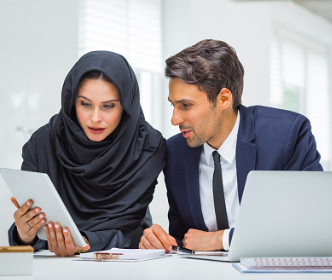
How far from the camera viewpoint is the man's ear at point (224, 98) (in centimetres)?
203

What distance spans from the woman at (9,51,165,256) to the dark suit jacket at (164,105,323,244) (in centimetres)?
12

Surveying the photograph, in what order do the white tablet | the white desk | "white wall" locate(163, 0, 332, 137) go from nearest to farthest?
the white desk < the white tablet < "white wall" locate(163, 0, 332, 137)

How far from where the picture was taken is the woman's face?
1.98 meters

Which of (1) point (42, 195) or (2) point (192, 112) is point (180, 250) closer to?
(1) point (42, 195)

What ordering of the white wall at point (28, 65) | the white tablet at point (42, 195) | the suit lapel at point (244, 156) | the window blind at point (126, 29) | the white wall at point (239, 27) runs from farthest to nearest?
the white wall at point (239, 27)
the window blind at point (126, 29)
the white wall at point (28, 65)
the suit lapel at point (244, 156)
the white tablet at point (42, 195)

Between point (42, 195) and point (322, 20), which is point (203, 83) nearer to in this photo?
point (42, 195)

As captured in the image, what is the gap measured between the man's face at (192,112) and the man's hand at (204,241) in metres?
0.38

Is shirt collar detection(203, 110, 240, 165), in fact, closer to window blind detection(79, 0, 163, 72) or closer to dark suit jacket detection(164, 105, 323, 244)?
dark suit jacket detection(164, 105, 323, 244)

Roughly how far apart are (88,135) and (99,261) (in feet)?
2.35

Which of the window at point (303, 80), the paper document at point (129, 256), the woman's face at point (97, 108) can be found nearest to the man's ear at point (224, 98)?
the woman's face at point (97, 108)

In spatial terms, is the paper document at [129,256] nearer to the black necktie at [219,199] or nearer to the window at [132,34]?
the black necktie at [219,199]

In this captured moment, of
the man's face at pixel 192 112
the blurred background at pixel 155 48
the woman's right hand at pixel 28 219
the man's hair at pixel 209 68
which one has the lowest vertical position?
the woman's right hand at pixel 28 219

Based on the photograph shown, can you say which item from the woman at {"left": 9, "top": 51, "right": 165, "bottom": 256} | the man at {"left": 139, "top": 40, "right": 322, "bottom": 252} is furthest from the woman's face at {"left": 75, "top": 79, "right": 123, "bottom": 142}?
the man at {"left": 139, "top": 40, "right": 322, "bottom": 252}

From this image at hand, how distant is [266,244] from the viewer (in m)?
1.29
